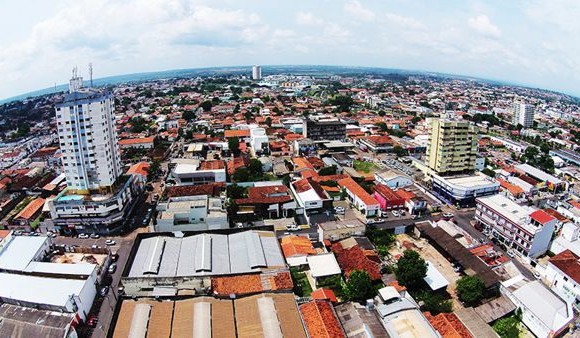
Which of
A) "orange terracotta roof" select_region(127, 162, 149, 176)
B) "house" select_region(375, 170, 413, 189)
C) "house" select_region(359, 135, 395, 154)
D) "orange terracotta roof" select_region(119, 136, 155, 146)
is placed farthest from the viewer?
"orange terracotta roof" select_region(119, 136, 155, 146)

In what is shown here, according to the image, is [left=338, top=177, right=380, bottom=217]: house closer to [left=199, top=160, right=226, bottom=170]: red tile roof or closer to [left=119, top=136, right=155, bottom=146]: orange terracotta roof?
[left=199, top=160, right=226, bottom=170]: red tile roof

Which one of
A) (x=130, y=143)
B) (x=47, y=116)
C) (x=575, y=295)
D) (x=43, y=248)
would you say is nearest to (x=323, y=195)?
(x=575, y=295)

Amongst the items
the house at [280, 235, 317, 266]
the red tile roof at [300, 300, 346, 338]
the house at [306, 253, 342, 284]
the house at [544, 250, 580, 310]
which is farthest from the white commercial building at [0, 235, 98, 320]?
the house at [544, 250, 580, 310]

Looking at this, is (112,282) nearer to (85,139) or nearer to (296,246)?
(296,246)

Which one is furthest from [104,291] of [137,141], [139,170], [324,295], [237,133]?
[237,133]

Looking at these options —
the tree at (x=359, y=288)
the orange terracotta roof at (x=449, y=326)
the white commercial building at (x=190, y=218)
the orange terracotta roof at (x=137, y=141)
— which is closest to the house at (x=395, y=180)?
the white commercial building at (x=190, y=218)

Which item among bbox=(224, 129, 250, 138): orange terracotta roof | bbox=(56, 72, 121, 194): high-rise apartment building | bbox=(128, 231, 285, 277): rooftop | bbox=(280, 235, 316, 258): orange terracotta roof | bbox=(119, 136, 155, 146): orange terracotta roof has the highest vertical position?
bbox=(56, 72, 121, 194): high-rise apartment building

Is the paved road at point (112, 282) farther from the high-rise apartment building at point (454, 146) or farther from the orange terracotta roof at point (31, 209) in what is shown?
the high-rise apartment building at point (454, 146)
